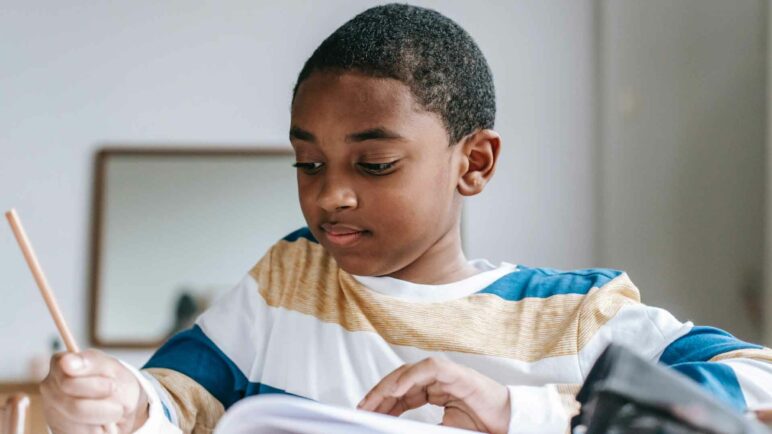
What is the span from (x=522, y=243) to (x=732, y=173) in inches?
30.1

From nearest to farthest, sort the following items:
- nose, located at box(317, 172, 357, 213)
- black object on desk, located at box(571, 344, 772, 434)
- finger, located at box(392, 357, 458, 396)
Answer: black object on desk, located at box(571, 344, 772, 434) → finger, located at box(392, 357, 458, 396) → nose, located at box(317, 172, 357, 213)

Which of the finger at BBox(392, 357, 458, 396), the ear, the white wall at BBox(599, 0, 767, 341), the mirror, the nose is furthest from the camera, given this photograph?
the mirror

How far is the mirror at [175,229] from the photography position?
2643 mm

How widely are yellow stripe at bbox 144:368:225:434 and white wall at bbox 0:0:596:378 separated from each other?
1989 mm

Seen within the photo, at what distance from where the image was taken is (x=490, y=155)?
85cm

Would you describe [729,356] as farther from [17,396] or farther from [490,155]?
[17,396]

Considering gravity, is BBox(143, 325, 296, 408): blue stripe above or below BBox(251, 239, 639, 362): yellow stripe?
below

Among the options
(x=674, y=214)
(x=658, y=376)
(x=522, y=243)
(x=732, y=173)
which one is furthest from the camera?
(x=522, y=243)

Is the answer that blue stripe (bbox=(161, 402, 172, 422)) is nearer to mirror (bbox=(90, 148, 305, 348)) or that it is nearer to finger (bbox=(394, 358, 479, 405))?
finger (bbox=(394, 358, 479, 405))

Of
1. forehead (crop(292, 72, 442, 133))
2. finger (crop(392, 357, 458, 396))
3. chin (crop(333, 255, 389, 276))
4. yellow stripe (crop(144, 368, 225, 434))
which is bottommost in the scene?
yellow stripe (crop(144, 368, 225, 434))

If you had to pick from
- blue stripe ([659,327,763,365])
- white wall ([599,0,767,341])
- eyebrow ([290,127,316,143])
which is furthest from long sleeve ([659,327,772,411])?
white wall ([599,0,767,341])

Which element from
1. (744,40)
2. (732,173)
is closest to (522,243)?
(732,173)

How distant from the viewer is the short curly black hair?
0.76 m

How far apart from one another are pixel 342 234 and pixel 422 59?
0.18 meters
